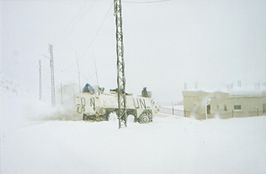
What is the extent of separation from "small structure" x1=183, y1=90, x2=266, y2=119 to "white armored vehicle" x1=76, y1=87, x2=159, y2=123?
1.30 ft

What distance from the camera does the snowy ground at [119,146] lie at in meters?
3.62

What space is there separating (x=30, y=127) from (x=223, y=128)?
2116 millimetres

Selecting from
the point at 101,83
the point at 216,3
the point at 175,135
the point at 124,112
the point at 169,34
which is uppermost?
the point at 216,3

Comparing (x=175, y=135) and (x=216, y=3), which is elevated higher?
(x=216, y=3)

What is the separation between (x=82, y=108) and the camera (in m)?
3.79

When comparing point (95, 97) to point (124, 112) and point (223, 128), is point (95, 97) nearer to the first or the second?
point (124, 112)

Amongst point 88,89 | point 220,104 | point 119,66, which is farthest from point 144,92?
point 220,104

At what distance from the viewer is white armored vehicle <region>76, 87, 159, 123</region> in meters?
3.80

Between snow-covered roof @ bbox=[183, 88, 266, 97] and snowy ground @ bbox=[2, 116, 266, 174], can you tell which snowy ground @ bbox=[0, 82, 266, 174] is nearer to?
snowy ground @ bbox=[2, 116, 266, 174]

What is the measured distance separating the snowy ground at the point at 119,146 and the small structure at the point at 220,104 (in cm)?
9

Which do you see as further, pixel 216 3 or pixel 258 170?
pixel 216 3

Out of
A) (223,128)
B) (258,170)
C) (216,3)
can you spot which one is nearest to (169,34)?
(216,3)

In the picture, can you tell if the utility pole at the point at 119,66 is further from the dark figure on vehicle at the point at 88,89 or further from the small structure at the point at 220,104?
the small structure at the point at 220,104

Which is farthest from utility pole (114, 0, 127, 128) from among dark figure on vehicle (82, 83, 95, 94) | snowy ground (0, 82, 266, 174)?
dark figure on vehicle (82, 83, 95, 94)
